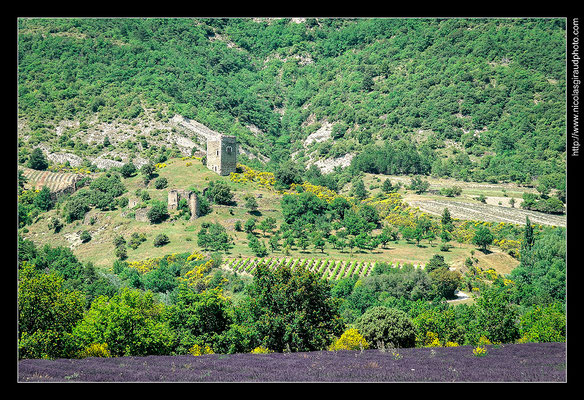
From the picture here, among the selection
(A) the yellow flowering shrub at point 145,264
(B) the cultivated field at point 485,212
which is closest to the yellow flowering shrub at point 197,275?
(A) the yellow flowering shrub at point 145,264

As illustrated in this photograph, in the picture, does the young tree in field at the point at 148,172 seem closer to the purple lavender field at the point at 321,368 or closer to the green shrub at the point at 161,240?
the green shrub at the point at 161,240

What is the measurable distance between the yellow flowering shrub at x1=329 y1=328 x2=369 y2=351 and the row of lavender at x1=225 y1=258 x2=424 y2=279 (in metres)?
21.8

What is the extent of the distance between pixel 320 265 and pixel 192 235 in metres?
12.8

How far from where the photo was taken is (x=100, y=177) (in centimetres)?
7012

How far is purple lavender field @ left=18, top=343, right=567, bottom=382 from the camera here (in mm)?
13086

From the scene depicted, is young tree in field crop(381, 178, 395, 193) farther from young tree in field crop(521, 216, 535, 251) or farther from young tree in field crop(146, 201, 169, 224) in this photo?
young tree in field crop(146, 201, 169, 224)

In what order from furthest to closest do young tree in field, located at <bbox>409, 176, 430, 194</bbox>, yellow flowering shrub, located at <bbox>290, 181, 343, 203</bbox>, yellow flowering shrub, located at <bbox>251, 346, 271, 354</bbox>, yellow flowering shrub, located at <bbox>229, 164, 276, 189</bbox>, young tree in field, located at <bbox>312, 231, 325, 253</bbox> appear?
young tree in field, located at <bbox>409, 176, 430, 194</bbox> < yellow flowering shrub, located at <bbox>290, 181, 343, 203</bbox> < yellow flowering shrub, located at <bbox>229, 164, 276, 189</bbox> < young tree in field, located at <bbox>312, 231, 325, 253</bbox> < yellow flowering shrub, located at <bbox>251, 346, 271, 354</bbox>

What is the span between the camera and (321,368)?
14344mm

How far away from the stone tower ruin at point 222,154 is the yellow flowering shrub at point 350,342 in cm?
4320

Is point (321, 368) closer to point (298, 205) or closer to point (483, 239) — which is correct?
point (483, 239)

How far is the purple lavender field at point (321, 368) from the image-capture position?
13.1 m

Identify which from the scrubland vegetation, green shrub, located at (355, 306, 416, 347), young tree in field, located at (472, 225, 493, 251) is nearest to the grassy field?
the scrubland vegetation

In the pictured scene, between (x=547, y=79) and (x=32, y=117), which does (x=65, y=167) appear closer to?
(x=32, y=117)

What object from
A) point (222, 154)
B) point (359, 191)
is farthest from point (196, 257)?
point (359, 191)
